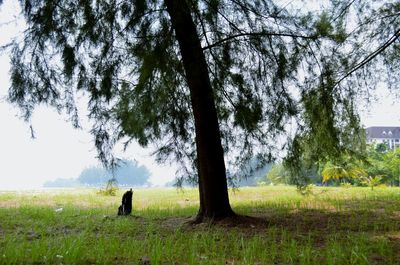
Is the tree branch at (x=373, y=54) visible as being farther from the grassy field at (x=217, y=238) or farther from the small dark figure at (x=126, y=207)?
the small dark figure at (x=126, y=207)

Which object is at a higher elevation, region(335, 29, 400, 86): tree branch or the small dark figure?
region(335, 29, 400, 86): tree branch

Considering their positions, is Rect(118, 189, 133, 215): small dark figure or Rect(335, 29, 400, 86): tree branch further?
Rect(118, 189, 133, 215): small dark figure

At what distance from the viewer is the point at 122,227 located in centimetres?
498

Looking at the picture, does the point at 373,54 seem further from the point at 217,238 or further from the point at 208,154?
the point at 217,238

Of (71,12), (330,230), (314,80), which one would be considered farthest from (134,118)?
(330,230)

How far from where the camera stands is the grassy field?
9.84 ft

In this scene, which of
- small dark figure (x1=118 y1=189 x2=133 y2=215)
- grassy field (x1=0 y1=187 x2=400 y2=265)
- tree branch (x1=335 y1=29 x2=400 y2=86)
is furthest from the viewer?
small dark figure (x1=118 y1=189 x2=133 y2=215)

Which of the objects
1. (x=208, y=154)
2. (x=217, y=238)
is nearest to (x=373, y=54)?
(x=208, y=154)

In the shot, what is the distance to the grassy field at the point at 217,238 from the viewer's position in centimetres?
300

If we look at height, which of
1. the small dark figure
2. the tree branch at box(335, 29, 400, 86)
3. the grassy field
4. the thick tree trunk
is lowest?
the grassy field

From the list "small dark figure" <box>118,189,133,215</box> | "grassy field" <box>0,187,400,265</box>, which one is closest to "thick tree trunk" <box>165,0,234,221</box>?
"grassy field" <box>0,187,400,265</box>

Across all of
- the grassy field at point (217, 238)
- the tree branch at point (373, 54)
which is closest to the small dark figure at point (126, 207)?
the grassy field at point (217, 238)

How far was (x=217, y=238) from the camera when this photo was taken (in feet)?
13.0

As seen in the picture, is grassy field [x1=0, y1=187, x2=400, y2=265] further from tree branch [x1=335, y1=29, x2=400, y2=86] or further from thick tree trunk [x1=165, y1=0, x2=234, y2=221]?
tree branch [x1=335, y1=29, x2=400, y2=86]
